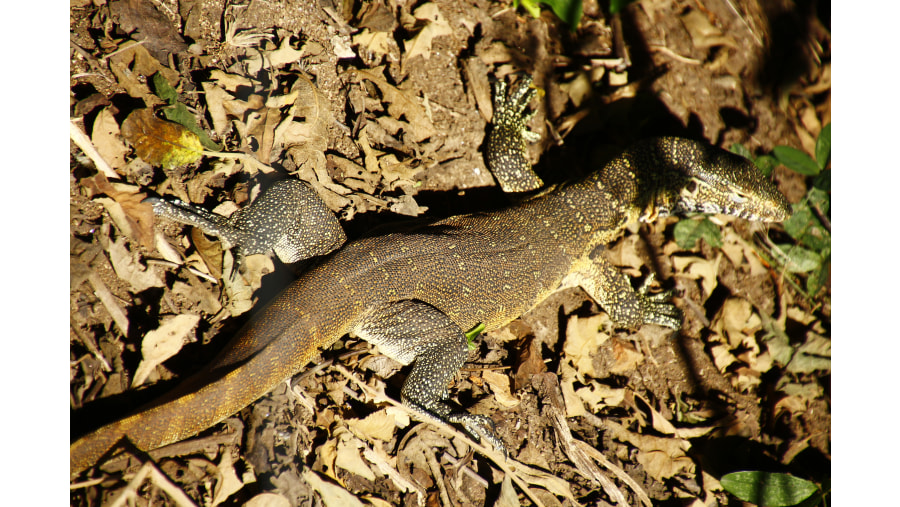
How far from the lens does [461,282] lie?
A: 13.0 feet

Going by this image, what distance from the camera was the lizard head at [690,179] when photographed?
16.5 feet

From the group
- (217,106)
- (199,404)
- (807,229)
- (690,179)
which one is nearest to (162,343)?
(199,404)

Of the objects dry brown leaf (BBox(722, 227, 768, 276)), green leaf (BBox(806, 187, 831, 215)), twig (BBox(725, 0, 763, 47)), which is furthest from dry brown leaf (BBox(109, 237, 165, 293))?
twig (BBox(725, 0, 763, 47))

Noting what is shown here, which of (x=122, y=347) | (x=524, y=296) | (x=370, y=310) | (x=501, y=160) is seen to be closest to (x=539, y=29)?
(x=501, y=160)

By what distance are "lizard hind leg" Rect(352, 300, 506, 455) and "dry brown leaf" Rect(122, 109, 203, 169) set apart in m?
1.74

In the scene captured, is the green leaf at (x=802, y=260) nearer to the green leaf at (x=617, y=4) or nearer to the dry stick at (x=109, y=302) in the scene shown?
the green leaf at (x=617, y=4)

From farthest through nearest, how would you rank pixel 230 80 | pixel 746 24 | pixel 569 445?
pixel 746 24
pixel 569 445
pixel 230 80

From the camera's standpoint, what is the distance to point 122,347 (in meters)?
3.22

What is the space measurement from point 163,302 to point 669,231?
4.98 metres

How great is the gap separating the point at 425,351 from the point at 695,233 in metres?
3.55

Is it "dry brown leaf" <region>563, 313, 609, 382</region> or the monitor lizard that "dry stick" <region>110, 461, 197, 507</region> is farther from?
"dry brown leaf" <region>563, 313, 609, 382</region>

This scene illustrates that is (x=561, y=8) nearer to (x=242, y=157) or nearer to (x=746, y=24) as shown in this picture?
(x=746, y=24)

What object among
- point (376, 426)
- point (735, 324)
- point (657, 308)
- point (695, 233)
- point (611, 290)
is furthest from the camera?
point (695, 233)

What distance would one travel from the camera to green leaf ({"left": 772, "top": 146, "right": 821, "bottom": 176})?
605 centimetres
